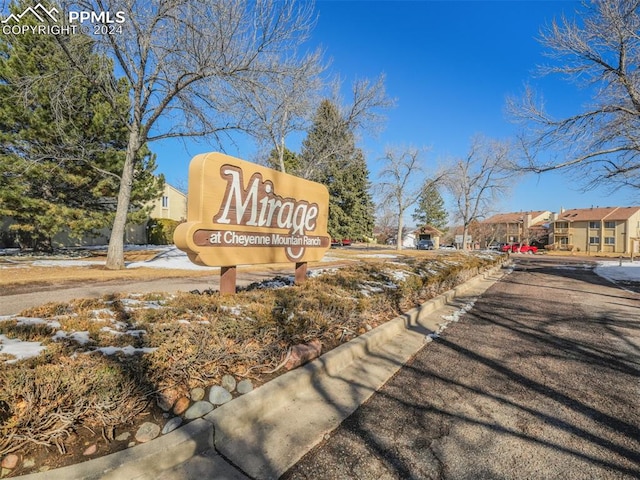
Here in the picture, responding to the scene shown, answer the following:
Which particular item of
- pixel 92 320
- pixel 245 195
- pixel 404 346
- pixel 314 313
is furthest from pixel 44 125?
pixel 404 346

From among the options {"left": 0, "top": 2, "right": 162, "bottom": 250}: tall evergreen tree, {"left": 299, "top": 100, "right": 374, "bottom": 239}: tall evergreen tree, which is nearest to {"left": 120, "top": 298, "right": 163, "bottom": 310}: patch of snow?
{"left": 0, "top": 2, "right": 162, "bottom": 250}: tall evergreen tree

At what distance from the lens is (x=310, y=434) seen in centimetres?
225

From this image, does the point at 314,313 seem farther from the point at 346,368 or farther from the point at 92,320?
the point at 92,320

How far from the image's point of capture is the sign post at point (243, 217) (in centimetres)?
405

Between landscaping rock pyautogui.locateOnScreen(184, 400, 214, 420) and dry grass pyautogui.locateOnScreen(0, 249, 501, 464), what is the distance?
165 millimetres

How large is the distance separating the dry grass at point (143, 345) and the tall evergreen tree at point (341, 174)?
1500 centimetres

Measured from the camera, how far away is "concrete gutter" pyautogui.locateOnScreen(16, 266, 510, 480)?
1698 mm

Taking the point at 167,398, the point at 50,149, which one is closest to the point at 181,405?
the point at 167,398

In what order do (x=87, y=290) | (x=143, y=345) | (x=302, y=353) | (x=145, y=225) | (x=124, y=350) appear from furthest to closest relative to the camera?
(x=145, y=225) < (x=87, y=290) < (x=302, y=353) < (x=143, y=345) < (x=124, y=350)

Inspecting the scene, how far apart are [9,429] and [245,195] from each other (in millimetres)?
3385

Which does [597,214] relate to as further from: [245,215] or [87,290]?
[87,290]

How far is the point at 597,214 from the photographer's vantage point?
5462cm

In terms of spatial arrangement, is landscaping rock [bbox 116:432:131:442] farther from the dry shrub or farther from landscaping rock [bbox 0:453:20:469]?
landscaping rock [bbox 0:453:20:469]

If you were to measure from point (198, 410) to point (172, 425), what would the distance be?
0.19 m
